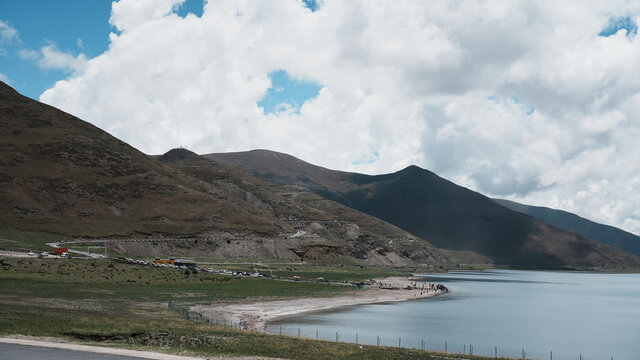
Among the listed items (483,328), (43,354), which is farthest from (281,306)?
(43,354)

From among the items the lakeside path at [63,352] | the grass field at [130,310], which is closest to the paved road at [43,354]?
the lakeside path at [63,352]

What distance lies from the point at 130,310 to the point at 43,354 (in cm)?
2875

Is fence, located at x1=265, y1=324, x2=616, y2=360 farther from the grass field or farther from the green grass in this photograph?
the green grass

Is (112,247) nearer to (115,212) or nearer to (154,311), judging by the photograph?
(115,212)

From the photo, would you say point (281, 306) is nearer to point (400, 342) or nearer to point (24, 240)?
point (400, 342)

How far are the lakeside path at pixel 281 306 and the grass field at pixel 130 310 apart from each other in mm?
5061

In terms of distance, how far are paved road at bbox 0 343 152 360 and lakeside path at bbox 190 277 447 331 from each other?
26.6 meters

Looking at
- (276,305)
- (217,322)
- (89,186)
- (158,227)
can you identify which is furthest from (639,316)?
(89,186)

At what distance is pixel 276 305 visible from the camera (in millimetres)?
86000

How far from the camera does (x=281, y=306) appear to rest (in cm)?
8544

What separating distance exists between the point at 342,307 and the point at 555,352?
40127 mm

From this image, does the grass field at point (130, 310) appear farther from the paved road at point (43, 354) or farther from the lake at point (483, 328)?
the lake at point (483, 328)

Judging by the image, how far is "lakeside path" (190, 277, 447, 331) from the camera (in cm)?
6781

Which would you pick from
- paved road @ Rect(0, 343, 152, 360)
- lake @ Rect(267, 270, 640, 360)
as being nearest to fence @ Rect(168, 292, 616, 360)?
lake @ Rect(267, 270, 640, 360)
